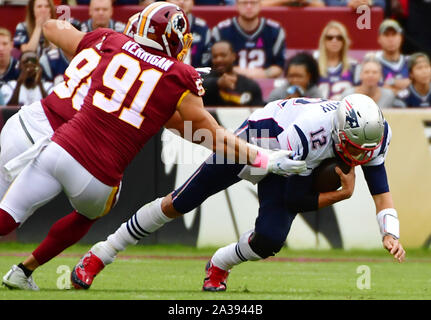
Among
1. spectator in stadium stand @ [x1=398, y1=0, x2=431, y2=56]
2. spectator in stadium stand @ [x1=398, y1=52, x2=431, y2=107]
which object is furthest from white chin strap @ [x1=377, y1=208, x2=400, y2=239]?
spectator in stadium stand @ [x1=398, y1=0, x2=431, y2=56]

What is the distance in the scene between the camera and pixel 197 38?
11.0 metres

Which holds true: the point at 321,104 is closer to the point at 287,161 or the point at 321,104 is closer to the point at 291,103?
the point at 291,103

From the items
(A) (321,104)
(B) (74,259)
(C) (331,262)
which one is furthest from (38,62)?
(A) (321,104)

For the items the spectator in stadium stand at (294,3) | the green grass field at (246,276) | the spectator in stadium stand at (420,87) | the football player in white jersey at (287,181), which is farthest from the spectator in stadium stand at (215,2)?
the football player in white jersey at (287,181)

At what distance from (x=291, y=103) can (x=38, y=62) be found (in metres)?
4.18

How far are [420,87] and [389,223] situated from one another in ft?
16.1

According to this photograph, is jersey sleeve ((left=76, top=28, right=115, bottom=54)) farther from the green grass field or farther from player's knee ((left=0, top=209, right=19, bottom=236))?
the green grass field

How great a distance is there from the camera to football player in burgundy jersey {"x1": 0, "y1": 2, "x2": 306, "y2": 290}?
588cm

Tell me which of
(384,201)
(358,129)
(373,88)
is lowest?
(373,88)

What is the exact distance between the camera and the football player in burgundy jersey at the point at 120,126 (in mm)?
5875

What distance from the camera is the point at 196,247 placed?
9898 millimetres

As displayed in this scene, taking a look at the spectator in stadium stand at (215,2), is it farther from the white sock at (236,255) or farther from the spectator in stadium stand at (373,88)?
the white sock at (236,255)

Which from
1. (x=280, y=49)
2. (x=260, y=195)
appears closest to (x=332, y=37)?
(x=280, y=49)

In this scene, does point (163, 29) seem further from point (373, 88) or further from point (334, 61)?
point (334, 61)
